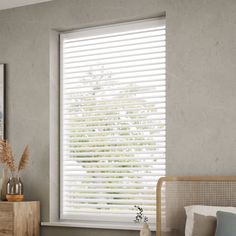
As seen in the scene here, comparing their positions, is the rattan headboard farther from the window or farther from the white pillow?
the window

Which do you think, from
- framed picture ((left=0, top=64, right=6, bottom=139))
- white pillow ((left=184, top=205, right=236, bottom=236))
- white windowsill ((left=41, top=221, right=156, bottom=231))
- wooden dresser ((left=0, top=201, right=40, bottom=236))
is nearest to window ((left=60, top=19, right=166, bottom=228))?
white windowsill ((left=41, top=221, right=156, bottom=231))

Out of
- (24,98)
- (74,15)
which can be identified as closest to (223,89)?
(74,15)

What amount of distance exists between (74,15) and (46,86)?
65cm

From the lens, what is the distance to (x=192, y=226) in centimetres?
371

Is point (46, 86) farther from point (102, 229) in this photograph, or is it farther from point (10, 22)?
point (102, 229)

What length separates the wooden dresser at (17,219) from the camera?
4.45 metres

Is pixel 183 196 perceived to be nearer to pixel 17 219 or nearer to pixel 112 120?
pixel 112 120

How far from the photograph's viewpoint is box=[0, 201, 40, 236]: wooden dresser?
4.45 metres

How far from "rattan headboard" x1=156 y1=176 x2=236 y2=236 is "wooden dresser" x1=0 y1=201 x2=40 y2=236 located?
1175mm

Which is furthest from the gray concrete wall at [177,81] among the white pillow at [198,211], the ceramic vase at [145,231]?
the ceramic vase at [145,231]

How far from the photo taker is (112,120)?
468cm

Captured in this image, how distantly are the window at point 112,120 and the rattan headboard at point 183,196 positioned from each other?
0.40m

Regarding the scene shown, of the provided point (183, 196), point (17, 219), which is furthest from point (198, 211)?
point (17, 219)

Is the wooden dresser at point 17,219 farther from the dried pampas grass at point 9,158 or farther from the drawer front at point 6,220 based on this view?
the dried pampas grass at point 9,158
